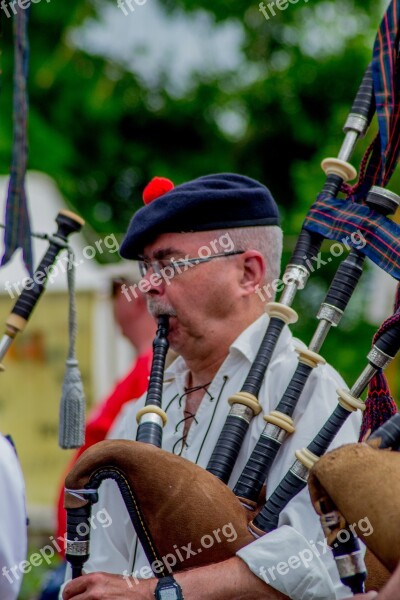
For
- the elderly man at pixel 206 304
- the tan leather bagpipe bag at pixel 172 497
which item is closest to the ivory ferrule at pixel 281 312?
the elderly man at pixel 206 304

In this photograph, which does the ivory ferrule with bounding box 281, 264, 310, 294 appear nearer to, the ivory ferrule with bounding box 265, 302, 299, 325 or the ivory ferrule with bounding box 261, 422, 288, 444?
the ivory ferrule with bounding box 265, 302, 299, 325

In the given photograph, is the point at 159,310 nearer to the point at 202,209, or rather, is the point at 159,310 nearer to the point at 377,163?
the point at 202,209

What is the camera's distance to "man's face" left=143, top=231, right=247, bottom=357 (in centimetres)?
228

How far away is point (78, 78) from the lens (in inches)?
400

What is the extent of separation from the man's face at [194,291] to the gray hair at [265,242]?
4cm

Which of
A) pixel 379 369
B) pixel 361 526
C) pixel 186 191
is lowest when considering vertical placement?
pixel 361 526

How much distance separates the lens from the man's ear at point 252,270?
7.68 ft

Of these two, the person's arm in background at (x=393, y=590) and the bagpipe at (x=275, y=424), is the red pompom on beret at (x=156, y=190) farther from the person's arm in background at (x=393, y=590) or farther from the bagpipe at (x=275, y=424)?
the person's arm in background at (x=393, y=590)

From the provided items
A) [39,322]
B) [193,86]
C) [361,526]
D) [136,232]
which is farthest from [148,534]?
[193,86]

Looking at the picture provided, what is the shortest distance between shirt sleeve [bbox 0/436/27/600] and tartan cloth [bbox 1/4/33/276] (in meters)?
0.51

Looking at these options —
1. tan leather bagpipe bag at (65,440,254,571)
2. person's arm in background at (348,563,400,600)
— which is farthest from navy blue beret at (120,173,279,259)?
person's arm in background at (348,563,400,600)

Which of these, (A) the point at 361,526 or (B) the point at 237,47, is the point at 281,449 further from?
(B) the point at 237,47

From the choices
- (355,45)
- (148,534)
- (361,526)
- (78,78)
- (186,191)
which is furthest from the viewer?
(355,45)

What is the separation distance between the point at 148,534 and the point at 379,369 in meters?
0.60
